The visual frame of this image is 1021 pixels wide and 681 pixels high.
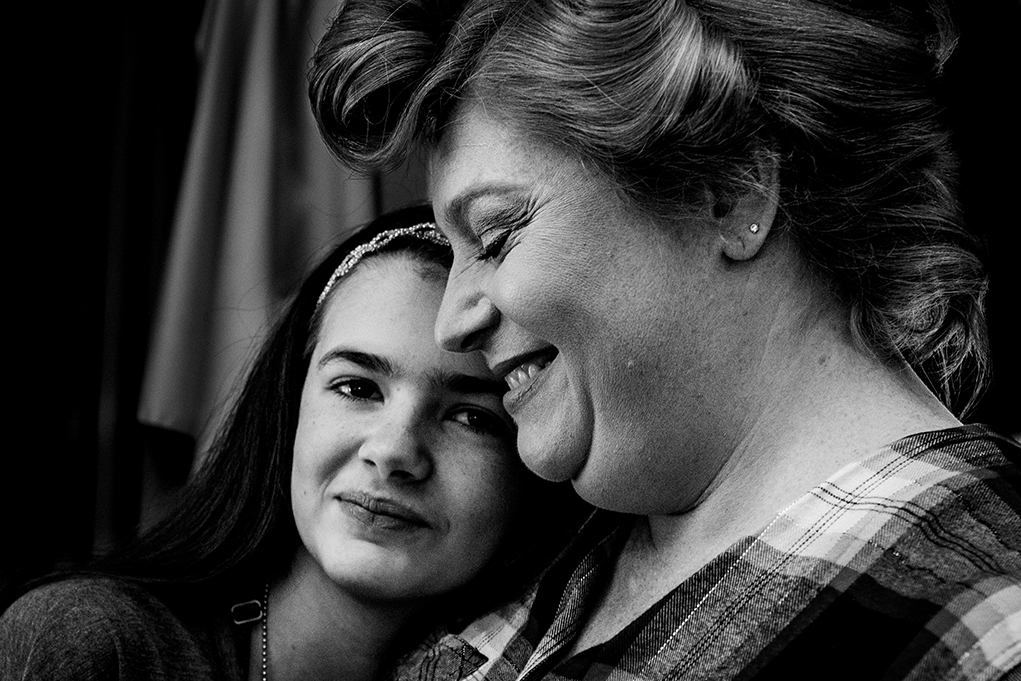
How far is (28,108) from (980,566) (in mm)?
2118

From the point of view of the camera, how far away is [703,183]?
4.37 ft

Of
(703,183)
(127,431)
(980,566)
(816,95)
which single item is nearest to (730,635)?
(980,566)

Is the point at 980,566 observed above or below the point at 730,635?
above

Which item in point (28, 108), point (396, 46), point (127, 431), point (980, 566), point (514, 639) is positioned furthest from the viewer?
point (127, 431)

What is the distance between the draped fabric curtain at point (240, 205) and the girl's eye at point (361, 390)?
2.40 ft

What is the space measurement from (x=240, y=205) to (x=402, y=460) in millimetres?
1008

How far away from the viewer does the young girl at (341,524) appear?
1.68 meters

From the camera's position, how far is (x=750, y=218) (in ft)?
4.41

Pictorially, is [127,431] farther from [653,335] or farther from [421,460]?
[653,335]

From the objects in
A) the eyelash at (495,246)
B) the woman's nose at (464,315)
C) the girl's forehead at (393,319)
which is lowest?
the girl's forehead at (393,319)

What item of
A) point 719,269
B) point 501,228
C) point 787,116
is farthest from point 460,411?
point 787,116

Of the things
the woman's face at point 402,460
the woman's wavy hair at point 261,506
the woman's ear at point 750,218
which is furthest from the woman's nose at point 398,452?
the woman's ear at point 750,218

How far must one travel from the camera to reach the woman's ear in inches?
52.7

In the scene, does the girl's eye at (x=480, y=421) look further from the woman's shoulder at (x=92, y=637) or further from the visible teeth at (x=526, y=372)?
the woman's shoulder at (x=92, y=637)
